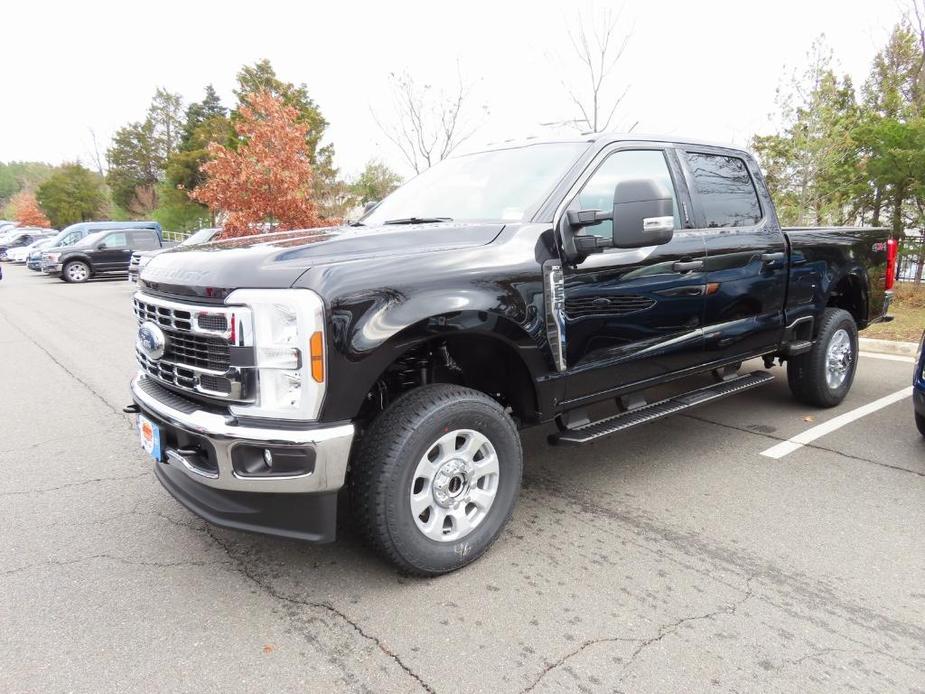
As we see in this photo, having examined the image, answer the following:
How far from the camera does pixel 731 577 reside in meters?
2.85

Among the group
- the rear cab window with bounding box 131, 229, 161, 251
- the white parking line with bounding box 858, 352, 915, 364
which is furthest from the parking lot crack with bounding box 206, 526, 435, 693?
the rear cab window with bounding box 131, 229, 161, 251

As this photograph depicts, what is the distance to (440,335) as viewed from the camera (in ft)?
8.99

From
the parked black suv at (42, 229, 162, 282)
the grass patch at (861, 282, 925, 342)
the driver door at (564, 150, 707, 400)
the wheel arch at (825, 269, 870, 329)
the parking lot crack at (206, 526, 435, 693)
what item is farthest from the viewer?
the parked black suv at (42, 229, 162, 282)

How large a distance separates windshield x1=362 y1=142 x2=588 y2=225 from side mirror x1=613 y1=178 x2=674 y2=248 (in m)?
0.47

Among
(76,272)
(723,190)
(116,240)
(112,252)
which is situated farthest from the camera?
(116,240)

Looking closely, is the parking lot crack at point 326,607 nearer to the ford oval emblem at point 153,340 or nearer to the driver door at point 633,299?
the ford oval emblem at point 153,340

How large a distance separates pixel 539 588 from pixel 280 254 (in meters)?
1.77

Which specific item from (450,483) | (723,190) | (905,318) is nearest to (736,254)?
(723,190)

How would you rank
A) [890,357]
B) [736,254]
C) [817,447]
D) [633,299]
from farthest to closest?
[890,357] → [817,447] → [736,254] → [633,299]

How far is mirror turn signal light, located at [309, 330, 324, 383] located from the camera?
7.78 feet

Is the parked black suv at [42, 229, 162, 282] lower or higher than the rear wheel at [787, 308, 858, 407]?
higher

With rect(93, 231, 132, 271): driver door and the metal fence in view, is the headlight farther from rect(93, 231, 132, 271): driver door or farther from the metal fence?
rect(93, 231, 132, 271): driver door

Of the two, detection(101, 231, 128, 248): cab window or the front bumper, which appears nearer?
the front bumper

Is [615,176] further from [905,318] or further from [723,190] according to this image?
[905,318]
